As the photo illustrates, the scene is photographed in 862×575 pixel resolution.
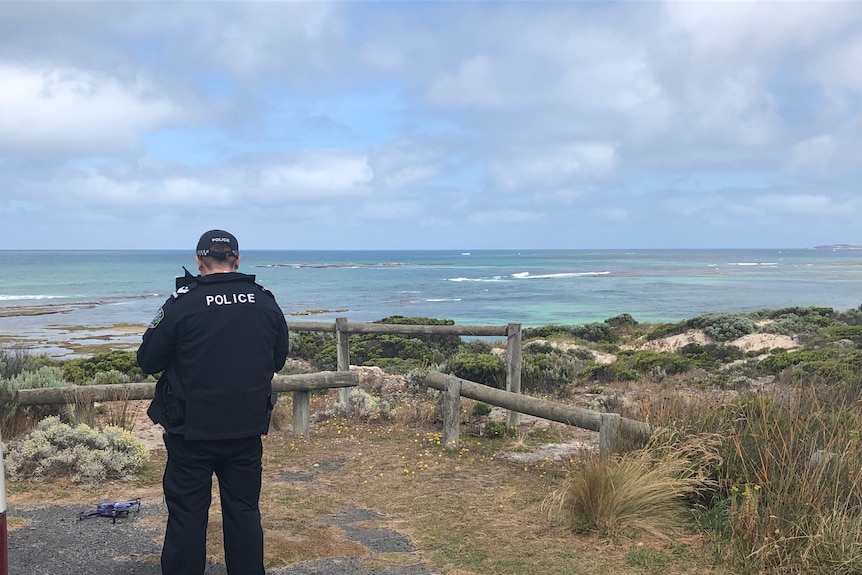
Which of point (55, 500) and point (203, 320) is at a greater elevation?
point (203, 320)

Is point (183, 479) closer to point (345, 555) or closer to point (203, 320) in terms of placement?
point (203, 320)

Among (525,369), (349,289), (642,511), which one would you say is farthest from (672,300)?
(642,511)

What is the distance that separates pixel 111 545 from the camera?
457 centimetres

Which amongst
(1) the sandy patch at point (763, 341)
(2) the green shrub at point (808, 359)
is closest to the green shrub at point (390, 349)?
(2) the green shrub at point (808, 359)

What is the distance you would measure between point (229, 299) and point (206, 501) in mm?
1067

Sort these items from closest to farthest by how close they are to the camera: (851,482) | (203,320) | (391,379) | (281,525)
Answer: (203,320)
(851,482)
(281,525)
(391,379)

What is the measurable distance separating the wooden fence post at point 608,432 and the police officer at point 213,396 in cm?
287

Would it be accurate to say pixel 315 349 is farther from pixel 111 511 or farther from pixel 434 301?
pixel 434 301

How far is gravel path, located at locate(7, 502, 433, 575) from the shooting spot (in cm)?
421

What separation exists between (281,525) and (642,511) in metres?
2.44

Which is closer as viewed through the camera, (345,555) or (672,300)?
(345,555)

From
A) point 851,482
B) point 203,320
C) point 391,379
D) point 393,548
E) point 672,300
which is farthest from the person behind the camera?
point 672,300

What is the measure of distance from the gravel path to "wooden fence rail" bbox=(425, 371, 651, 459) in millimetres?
1796

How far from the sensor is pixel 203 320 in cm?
360
